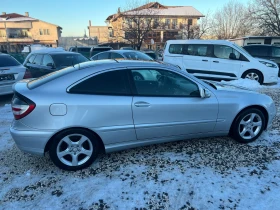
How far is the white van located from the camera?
29.2ft

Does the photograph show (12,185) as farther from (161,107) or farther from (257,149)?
(257,149)

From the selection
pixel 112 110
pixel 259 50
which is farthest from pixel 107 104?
pixel 259 50

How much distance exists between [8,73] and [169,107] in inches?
205

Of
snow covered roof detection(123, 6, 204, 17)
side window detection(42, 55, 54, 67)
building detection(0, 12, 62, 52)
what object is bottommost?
side window detection(42, 55, 54, 67)

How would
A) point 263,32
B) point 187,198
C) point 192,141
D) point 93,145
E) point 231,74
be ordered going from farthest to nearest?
point 263,32 < point 231,74 < point 192,141 < point 93,145 < point 187,198

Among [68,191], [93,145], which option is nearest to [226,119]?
[93,145]

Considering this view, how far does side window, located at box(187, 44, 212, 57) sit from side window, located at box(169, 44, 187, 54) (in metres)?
0.21

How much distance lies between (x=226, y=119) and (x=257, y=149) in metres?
0.72

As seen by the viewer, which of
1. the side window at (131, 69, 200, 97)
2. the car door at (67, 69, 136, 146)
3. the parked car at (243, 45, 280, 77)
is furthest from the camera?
the parked car at (243, 45, 280, 77)

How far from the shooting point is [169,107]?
3.17 metres

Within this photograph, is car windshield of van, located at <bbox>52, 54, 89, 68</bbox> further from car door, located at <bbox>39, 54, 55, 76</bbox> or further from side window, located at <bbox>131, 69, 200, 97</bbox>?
side window, located at <bbox>131, 69, 200, 97</bbox>

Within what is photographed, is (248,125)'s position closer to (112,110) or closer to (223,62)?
(112,110)

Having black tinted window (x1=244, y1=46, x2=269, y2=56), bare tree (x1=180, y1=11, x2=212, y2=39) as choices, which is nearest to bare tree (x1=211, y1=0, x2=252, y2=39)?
bare tree (x1=180, y1=11, x2=212, y2=39)

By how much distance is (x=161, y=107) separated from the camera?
10.2 feet
